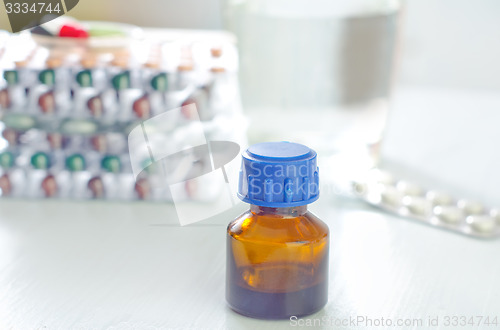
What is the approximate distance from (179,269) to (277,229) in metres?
0.11

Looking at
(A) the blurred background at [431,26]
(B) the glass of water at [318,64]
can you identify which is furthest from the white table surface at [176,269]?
(A) the blurred background at [431,26]

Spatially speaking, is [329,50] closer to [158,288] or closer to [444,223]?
[444,223]

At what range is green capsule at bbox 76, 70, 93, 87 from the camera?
1.88 feet

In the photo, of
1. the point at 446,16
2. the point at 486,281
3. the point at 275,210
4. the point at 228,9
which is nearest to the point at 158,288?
the point at 275,210

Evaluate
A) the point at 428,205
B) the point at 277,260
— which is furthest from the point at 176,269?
the point at 428,205

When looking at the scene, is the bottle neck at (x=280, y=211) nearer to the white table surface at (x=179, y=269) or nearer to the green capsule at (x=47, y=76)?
the white table surface at (x=179, y=269)

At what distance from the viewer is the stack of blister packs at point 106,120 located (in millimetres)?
576

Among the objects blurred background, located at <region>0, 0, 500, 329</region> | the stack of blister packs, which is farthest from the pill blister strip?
the stack of blister packs

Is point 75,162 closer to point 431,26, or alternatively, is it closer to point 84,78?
point 84,78

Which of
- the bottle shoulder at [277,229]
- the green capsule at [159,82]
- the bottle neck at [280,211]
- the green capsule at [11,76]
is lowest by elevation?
the bottle shoulder at [277,229]

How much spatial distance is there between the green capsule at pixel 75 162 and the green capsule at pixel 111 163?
17 mm

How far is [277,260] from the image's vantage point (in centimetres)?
40

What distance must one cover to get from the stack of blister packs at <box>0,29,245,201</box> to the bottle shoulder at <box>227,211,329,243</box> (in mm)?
183

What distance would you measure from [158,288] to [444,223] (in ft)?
0.74
